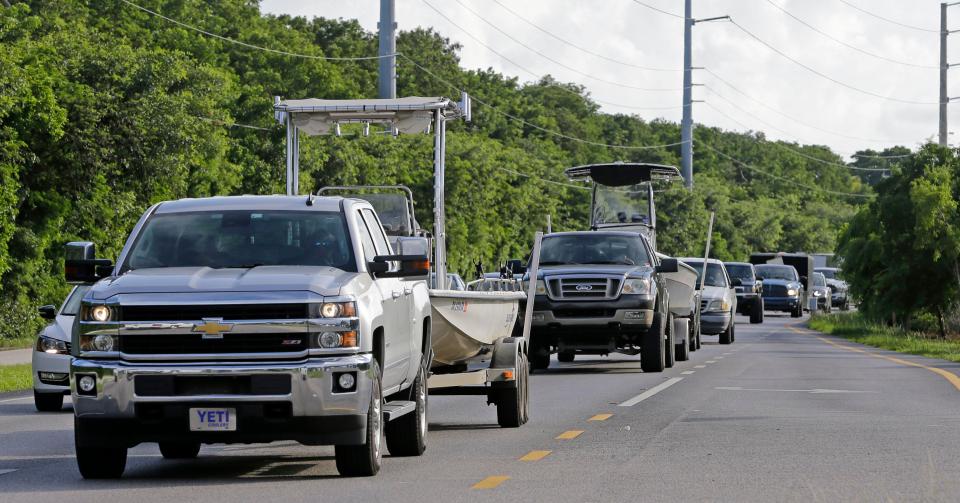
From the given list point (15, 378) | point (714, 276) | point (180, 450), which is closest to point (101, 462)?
point (180, 450)

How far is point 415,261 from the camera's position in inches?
447

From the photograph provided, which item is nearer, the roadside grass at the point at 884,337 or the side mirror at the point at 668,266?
Result: the side mirror at the point at 668,266

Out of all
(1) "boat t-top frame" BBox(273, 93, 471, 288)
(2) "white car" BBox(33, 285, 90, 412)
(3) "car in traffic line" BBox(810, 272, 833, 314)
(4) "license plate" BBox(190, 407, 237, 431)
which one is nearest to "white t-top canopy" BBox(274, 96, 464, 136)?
(1) "boat t-top frame" BBox(273, 93, 471, 288)

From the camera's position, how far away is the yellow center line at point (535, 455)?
490 inches

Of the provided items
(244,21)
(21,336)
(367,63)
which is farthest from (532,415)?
(367,63)

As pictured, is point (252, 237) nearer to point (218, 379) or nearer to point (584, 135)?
point (218, 379)

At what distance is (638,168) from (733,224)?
74.1m

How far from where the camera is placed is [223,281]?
35.2ft

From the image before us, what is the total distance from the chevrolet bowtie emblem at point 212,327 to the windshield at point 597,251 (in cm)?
1444

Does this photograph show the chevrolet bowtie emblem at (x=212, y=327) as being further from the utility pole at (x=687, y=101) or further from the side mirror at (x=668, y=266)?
the utility pole at (x=687, y=101)

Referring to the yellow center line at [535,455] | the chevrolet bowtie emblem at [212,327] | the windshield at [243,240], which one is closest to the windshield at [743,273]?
the yellow center line at [535,455]

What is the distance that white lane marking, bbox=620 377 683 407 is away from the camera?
59.7ft

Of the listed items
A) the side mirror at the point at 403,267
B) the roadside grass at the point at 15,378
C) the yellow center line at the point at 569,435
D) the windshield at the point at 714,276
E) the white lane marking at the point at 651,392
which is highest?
the side mirror at the point at 403,267

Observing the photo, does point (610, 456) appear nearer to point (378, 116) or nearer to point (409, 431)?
point (409, 431)
